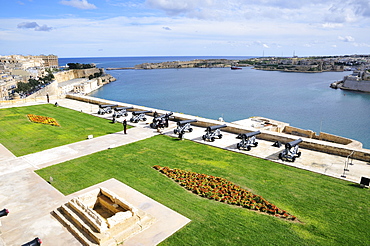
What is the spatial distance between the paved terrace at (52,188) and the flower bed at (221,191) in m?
1.88

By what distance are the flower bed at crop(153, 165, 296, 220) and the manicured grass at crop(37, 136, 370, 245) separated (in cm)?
27

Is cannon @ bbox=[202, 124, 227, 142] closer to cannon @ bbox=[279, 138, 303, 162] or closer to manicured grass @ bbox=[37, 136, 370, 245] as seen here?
manicured grass @ bbox=[37, 136, 370, 245]

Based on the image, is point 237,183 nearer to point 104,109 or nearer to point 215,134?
point 215,134

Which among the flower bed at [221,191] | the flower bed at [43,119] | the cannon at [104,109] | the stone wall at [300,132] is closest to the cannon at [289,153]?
the flower bed at [221,191]

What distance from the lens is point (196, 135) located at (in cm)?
1808

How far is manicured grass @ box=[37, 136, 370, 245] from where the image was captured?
7707mm

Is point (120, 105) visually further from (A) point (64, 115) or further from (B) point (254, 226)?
(B) point (254, 226)

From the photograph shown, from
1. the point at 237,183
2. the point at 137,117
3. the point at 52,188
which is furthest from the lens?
the point at 137,117

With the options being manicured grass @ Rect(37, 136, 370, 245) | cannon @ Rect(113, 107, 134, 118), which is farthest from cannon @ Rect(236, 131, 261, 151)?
cannon @ Rect(113, 107, 134, 118)

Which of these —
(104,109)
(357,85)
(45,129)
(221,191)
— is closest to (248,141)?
(221,191)

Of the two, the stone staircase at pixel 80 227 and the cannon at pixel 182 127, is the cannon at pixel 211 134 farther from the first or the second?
the stone staircase at pixel 80 227

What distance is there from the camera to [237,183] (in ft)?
36.0

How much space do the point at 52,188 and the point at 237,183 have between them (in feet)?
24.8

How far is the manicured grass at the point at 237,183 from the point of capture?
7707 millimetres
